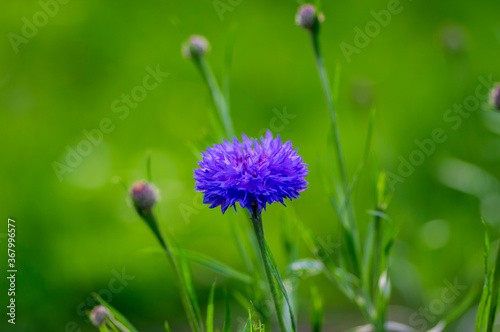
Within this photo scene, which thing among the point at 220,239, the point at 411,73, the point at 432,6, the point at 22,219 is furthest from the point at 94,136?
the point at 432,6

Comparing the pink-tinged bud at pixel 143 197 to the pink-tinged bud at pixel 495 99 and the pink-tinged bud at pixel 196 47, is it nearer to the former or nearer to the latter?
the pink-tinged bud at pixel 196 47

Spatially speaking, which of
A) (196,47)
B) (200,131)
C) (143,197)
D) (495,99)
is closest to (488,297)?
(495,99)

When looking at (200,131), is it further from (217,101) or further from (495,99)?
(495,99)

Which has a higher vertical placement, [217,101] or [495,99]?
[217,101]

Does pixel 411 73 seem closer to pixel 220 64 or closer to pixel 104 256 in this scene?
pixel 220 64

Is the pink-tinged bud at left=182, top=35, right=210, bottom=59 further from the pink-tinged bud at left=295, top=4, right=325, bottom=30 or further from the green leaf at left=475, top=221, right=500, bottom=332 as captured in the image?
the green leaf at left=475, top=221, right=500, bottom=332

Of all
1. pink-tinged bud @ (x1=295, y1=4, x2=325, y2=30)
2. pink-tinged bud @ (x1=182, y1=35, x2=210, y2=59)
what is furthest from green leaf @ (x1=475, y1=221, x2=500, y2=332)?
pink-tinged bud @ (x1=182, y1=35, x2=210, y2=59)

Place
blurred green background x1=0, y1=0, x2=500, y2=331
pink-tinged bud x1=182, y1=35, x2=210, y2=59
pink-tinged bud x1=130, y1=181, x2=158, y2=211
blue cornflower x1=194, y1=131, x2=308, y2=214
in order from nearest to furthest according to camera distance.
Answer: blue cornflower x1=194, y1=131, x2=308, y2=214
pink-tinged bud x1=130, y1=181, x2=158, y2=211
pink-tinged bud x1=182, y1=35, x2=210, y2=59
blurred green background x1=0, y1=0, x2=500, y2=331
